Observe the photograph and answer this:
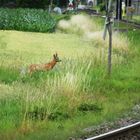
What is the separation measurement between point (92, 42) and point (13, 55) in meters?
7.29

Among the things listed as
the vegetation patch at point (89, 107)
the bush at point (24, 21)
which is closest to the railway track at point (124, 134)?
the vegetation patch at point (89, 107)

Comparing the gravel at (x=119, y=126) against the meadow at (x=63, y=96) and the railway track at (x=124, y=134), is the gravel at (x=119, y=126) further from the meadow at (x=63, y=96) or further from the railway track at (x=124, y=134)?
the meadow at (x=63, y=96)

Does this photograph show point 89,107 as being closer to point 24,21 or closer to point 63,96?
point 63,96

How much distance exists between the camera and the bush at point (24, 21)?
4209 centimetres

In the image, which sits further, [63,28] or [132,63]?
[63,28]

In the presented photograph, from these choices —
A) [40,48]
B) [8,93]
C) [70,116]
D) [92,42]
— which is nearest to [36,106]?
[70,116]

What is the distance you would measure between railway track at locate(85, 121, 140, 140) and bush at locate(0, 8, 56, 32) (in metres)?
30.1

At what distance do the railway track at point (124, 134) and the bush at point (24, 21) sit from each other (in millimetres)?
30129

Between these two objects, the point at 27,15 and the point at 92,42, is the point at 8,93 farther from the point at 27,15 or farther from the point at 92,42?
the point at 27,15

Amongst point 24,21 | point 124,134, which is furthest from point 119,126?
point 24,21

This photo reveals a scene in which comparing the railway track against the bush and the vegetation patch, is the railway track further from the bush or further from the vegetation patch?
the bush

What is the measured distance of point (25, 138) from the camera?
1114 cm

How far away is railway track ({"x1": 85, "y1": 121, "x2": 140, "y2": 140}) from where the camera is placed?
10996mm

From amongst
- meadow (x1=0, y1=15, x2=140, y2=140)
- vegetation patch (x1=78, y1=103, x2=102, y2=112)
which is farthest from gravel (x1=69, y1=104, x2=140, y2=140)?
vegetation patch (x1=78, y1=103, x2=102, y2=112)
